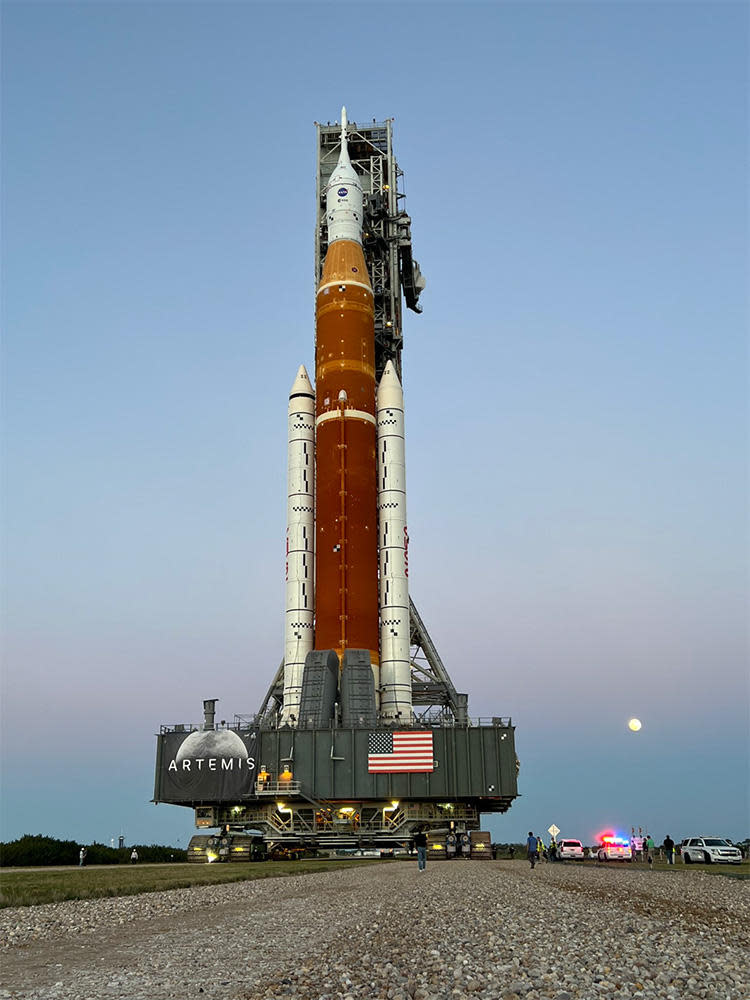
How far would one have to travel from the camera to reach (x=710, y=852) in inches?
1640

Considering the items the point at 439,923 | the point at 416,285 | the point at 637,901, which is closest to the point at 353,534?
the point at 416,285

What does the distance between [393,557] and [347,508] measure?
13.6 feet

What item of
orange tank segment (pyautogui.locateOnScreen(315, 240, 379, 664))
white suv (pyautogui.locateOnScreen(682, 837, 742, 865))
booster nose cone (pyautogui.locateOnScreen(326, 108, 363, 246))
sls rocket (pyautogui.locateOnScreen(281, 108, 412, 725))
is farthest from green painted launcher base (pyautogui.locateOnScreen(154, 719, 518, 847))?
booster nose cone (pyautogui.locateOnScreen(326, 108, 363, 246))

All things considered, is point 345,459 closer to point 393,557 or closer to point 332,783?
point 393,557

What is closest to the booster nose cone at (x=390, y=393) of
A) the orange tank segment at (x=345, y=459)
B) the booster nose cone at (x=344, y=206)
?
the orange tank segment at (x=345, y=459)

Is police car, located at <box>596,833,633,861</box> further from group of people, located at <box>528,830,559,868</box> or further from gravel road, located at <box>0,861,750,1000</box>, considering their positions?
gravel road, located at <box>0,861,750,1000</box>

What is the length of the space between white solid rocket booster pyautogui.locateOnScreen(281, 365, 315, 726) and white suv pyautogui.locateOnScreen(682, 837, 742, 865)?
74.9ft

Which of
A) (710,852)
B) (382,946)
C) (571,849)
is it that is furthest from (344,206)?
(382,946)

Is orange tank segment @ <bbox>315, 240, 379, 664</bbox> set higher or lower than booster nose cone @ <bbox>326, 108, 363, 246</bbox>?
lower

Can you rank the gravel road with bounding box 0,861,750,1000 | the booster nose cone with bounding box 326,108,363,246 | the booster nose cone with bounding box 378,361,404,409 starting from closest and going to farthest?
the gravel road with bounding box 0,861,750,1000
the booster nose cone with bounding box 378,361,404,409
the booster nose cone with bounding box 326,108,363,246

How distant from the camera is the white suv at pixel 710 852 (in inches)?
1604

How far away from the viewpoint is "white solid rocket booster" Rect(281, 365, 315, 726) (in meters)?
56.8

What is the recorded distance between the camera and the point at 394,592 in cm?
5716

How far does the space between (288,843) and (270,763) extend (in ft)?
15.1
